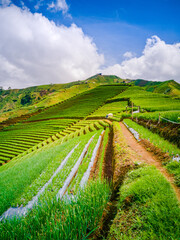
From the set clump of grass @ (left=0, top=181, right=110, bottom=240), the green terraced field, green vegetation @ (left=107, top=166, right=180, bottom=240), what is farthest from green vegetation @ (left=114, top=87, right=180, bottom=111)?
clump of grass @ (left=0, top=181, right=110, bottom=240)

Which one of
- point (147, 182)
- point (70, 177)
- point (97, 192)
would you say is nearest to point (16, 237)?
point (97, 192)

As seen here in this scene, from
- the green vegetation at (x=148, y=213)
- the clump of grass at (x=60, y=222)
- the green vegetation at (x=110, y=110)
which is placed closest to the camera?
the green vegetation at (x=148, y=213)

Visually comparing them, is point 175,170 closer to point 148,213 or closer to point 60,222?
point 148,213

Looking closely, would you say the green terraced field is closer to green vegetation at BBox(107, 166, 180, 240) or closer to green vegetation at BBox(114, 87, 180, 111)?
green vegetation at BBox(114, 87, 180, 111)

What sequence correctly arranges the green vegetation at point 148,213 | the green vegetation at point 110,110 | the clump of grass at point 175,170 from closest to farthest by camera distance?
the green vegetation at point 148,213, the clump of grass at point 175,170, the green vegetation at point 110,110

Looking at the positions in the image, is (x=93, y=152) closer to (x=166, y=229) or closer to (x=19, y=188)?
(x=19, y=188)

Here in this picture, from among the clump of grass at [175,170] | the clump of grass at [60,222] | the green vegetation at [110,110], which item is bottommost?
the clump of grass at [60,222]

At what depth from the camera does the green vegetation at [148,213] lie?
90.0 inches

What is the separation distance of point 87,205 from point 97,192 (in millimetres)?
570

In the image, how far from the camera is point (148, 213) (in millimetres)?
2707

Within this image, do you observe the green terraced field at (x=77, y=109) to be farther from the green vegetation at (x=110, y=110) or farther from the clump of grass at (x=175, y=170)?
the clump of grass at (x=175, y=170)

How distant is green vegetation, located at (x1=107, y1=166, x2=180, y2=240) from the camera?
229 cm

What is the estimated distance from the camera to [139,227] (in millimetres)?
2623

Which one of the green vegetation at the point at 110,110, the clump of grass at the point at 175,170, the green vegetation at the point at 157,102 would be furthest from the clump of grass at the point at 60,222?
the green vegetation at the point at 110,110
